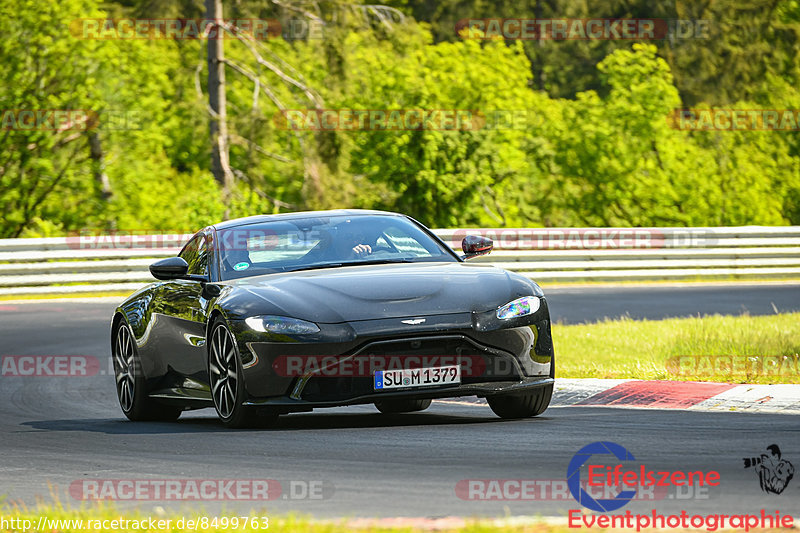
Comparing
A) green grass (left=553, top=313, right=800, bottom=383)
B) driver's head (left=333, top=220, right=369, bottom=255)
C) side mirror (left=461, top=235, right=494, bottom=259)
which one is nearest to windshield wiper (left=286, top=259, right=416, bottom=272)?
driver's head (left=333, top=220, right=369, bottom=255)

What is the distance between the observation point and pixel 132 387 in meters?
10.0

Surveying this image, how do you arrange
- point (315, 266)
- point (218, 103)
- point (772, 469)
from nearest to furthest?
point (772, 469)
point (315, 266)
point (218, 103)

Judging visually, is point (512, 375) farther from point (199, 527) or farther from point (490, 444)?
point (199, 527)

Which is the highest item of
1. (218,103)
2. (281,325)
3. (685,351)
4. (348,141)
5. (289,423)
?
(281,325)

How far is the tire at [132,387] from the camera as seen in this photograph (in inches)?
390

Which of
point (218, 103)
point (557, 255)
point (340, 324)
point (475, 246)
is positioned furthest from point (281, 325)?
point (218, 103)

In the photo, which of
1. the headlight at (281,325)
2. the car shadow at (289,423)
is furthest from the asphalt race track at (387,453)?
the headlight at (281,325)

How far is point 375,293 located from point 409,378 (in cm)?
57

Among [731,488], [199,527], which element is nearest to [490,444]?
[731,488]

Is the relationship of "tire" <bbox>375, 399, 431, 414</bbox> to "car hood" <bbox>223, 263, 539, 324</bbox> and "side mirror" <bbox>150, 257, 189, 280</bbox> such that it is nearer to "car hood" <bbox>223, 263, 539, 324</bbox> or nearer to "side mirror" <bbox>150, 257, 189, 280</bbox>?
"car hood" <bbox>223, 263, 539, 324</bbox>

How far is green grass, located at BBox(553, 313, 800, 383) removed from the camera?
419 inches

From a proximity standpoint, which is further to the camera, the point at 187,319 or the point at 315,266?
the point at 187,319

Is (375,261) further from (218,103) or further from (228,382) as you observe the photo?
(218,103)

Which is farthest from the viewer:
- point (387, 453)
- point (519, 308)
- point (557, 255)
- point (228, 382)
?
point (557, 255)
